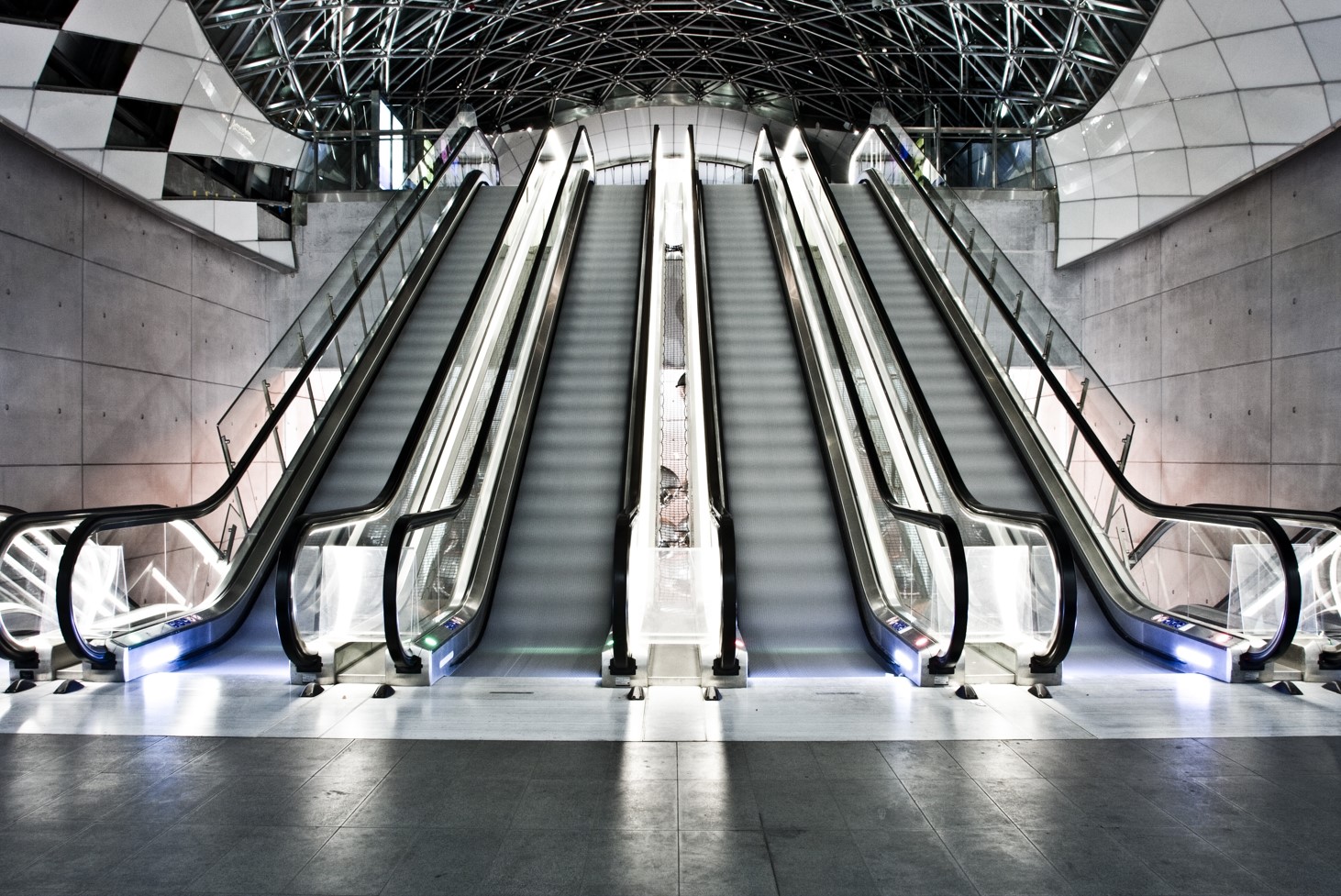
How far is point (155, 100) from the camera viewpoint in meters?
12.2

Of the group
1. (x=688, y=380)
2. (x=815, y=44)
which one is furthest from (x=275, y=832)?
(x=815, y=44)

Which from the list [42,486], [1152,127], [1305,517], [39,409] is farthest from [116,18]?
[1152,127]

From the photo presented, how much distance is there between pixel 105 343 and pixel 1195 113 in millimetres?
14925

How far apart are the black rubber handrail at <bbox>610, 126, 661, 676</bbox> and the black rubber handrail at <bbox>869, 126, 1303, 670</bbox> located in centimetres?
422

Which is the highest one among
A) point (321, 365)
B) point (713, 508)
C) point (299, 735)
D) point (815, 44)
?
point (815, 44)

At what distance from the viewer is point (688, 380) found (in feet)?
35.1

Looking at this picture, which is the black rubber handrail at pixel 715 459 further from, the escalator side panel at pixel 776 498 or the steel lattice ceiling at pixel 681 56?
the steel lattice ceiling at pixel 681 56

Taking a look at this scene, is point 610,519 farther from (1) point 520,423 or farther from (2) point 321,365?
(2) point 321,365

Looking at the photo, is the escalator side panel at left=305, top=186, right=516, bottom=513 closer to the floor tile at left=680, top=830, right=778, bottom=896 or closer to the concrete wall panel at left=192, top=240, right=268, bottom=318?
the concrete wall panel at left=192, top=240, right=268, bottom=318

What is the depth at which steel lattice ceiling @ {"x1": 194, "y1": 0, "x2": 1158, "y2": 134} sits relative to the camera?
1781 centimetres

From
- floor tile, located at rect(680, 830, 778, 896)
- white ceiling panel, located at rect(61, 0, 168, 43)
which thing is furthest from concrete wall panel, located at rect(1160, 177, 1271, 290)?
white ceiling panel, located at rect(61, 0, 168, 43)

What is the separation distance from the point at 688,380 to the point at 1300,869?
806 cm

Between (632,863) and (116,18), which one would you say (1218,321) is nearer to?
(632,863)

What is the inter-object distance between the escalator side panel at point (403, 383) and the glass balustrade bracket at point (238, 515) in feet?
0.83
